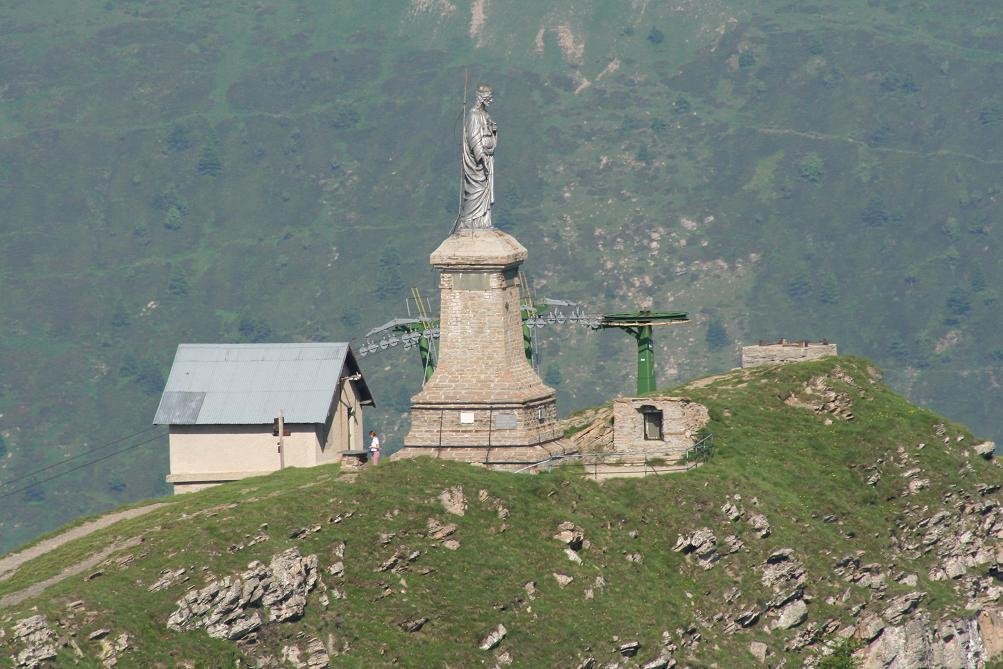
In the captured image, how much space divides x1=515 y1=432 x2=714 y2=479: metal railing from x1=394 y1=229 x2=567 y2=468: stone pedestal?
1.53 ft

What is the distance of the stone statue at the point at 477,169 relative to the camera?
79.2 metres

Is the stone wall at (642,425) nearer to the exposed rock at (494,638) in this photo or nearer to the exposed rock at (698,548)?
the exposed rock at (698,548)

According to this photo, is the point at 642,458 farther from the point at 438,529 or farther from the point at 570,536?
the point at 438,529

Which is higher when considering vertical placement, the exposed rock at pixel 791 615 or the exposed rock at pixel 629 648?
the exposed rock at pixel 629 648

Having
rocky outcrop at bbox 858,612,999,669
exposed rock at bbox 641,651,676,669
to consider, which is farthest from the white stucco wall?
rocky outcrop at bbox 858,612,999,669

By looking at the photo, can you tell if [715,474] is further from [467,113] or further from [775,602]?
[467,113]

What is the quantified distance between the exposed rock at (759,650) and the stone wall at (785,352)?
21.3 metres

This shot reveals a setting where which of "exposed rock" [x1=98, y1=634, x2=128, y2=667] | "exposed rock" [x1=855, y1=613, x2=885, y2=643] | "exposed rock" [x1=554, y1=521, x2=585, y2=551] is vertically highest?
"exposed rock" [x1=98, y1=634, x2=128, y2=667]

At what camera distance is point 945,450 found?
3236 inches

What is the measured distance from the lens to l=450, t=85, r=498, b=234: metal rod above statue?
79.2m

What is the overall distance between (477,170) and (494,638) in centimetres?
1795

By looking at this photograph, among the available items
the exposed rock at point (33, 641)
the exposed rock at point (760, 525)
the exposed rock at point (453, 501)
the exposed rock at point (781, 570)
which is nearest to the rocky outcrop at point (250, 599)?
the exposed rock at point (33, 641)

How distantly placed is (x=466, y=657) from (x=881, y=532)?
1725 centimetres

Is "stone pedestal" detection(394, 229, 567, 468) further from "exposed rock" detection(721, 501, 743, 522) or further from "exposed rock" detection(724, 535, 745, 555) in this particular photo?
"exposed rock" detection(724, 535, 745, 555)
